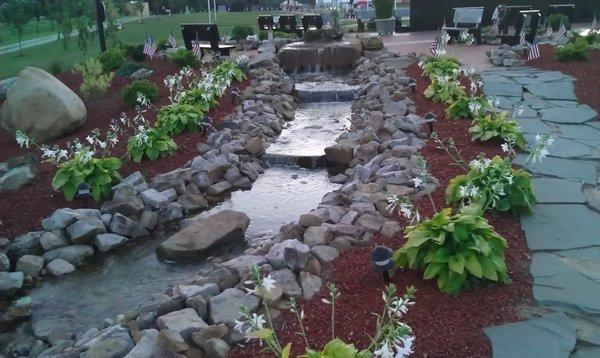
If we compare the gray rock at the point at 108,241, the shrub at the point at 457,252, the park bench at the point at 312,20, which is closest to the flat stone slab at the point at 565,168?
the shrub at the point at 457,252

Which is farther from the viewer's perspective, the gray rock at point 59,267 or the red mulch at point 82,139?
the red mulch at point 82,139

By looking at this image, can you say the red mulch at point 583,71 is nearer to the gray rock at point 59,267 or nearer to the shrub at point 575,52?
the shrub at point 575,52

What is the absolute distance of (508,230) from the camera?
4.35 meters

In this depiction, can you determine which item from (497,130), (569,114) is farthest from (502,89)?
(497,130)

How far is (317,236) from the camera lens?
4812 mm

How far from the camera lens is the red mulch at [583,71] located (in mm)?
8159

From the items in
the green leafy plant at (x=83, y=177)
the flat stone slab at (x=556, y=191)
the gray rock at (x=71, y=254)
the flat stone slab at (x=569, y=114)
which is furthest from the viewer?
the flat stone slab at (x=569, y=114)

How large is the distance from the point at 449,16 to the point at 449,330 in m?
16.8

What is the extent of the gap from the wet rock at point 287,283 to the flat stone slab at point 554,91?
578cm

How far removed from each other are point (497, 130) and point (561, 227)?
2141mm

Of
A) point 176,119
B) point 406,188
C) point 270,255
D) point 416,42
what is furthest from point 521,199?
point 416,42

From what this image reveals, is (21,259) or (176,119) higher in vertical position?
(176,119)

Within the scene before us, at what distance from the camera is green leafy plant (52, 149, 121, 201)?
6371 mm

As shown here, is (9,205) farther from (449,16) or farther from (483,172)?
(449,16)
